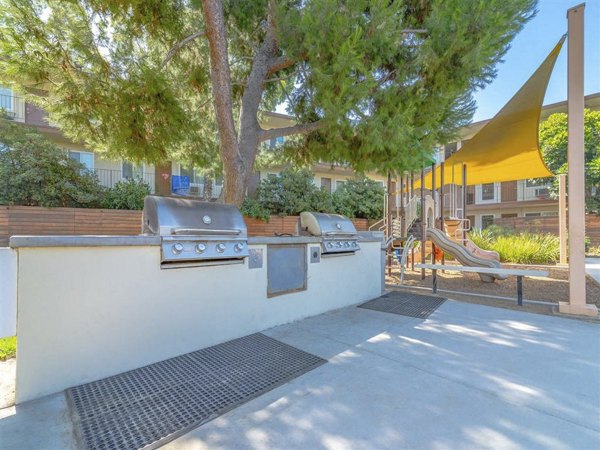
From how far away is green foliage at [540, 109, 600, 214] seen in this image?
15.0 metres

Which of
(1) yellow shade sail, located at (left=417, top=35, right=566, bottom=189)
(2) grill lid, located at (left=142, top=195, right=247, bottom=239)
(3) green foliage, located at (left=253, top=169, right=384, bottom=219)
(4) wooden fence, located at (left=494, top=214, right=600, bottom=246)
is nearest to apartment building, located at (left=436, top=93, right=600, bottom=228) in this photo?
(4) wooden fence, located at (left=494, top=214, right=600, bottom=246)

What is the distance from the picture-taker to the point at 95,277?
2602 millimetres

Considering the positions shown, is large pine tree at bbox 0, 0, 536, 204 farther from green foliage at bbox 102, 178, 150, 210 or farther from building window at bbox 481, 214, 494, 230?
building window at bbox 481, 214, 494, 230

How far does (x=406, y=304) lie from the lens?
5281 millimetres

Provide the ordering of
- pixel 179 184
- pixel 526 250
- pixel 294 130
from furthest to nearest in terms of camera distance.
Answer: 1. pixel 179 184
2. pixel 526 250
3. pixel 294 130

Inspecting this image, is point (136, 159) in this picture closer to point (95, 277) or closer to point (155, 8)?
point (155, 8)

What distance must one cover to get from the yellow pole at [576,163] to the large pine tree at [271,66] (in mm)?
805

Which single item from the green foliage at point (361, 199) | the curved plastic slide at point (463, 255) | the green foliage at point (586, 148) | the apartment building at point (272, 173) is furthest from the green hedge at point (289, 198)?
the green foliage at point (586, 148)

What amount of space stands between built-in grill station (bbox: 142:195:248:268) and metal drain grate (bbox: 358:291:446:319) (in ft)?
A: 8.85

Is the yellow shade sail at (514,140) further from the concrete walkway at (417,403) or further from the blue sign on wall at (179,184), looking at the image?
the blue sign on wall at (179,184)

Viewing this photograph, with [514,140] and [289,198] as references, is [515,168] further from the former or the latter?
[289,198]

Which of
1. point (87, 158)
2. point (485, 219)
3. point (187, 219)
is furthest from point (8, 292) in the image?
point (485, 219)

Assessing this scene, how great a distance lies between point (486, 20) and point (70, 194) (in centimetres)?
1071

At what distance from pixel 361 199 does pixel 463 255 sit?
22.5 feet
